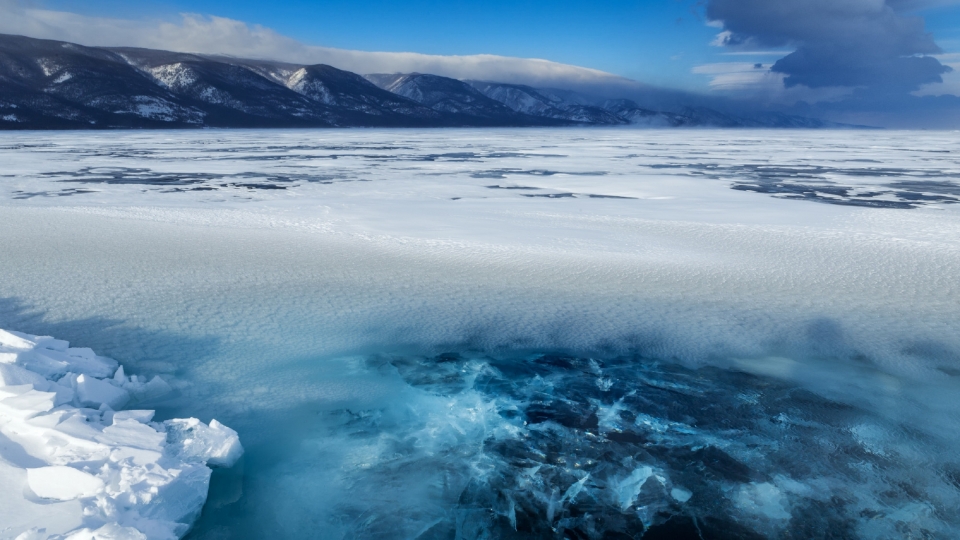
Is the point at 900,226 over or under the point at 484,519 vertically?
over

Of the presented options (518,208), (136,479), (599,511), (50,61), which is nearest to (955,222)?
(518,208)

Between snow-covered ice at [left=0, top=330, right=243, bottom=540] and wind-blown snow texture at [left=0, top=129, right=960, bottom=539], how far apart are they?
0.58 feet

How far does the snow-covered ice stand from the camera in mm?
2480

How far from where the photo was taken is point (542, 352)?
4.59 metres

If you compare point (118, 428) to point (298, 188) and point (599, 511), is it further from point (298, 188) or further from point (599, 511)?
point (298, 188)

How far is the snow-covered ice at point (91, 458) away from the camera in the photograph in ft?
8.14

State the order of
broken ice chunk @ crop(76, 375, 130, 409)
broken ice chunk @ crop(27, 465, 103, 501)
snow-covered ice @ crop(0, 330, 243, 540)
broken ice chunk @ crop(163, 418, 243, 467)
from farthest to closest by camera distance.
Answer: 1. broken ice chunk @ crop(76, 375, 130, 409)
2. broken ice chunk @ crop(163, 418, 243, 467)
3. broken ice chunk @ crop(27, 465, 103, 501)
4. snow-covered ice @ crop(0, 330, 243, 540)

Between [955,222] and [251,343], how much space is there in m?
9.51

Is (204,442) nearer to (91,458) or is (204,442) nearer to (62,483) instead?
(91,458)

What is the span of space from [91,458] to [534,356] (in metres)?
2.74

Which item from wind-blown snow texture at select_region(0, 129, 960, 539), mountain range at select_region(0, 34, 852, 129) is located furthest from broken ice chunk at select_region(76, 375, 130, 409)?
mountain range at select_region(0, 34, 852, 129)

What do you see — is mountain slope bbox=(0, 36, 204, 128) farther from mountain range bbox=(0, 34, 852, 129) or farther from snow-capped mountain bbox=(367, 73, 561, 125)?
snow-capped mountain bbox=(367, 73, 561, 125)

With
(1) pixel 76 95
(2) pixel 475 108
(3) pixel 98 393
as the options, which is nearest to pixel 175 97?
(1) pixel 76 95

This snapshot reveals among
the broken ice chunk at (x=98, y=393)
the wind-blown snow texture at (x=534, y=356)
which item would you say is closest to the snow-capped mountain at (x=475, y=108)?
the wind-blown snow texture at (x=534, y=356)
